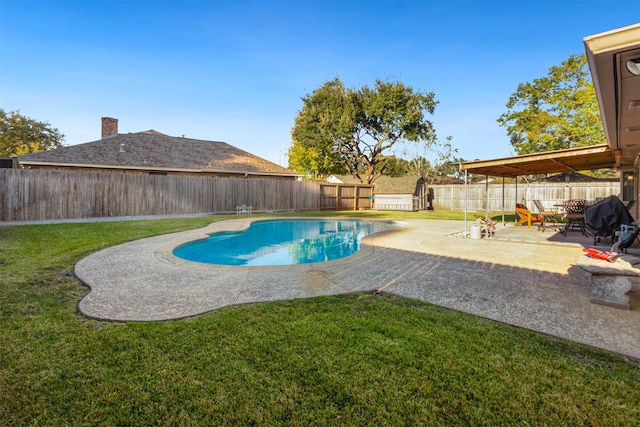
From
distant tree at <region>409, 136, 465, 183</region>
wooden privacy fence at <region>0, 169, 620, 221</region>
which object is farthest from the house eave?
distant tree at <region>409, 136, 465, 183</region>

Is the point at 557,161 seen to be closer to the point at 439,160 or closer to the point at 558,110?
the point at 558,110

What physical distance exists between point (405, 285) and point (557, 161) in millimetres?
7644

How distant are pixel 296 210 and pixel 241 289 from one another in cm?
1672

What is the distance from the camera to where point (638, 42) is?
2012 mm

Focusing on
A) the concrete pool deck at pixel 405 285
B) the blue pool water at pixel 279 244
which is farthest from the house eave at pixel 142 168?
the concrete pool deck at pixel 405 285

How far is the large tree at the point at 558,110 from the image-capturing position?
20078 millimetres

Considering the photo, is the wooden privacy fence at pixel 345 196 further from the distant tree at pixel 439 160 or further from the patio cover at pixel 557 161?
the distant tree at pixel 439 160

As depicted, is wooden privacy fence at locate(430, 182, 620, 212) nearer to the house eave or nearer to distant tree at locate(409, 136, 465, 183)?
distant tree at locate(409, 136, 465, 183)

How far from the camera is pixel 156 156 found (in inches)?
725

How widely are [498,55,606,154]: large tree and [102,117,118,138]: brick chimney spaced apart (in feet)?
93.4

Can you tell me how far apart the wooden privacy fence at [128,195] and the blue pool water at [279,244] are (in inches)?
196

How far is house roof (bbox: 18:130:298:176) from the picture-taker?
51.3ft

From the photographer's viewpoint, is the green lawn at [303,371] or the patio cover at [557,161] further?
the patio cover at [557,161]

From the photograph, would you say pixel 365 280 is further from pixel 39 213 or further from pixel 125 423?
pixel 39 213
